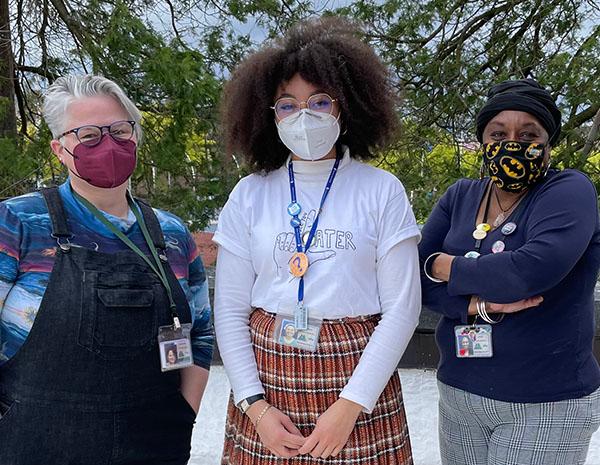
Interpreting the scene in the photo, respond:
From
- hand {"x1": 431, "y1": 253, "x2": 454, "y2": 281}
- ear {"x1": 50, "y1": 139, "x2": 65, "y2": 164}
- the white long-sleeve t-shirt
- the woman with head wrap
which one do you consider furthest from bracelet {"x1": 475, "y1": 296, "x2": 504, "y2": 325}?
ear {"x1": 50, "y1": 139, "x2": 65, "y2": 164}

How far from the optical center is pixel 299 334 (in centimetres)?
169

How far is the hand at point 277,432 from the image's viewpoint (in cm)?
166

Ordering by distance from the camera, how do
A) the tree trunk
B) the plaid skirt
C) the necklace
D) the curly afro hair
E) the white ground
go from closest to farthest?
1. the plaid skirt
2. the curly afro hair
3. the necklace
4. the white ground
5. the tree trunk

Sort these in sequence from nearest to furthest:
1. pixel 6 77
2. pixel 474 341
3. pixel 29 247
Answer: pixel 29 247 < pixel 474 341 < pixel 6 77

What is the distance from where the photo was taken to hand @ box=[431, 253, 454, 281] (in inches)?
73.0

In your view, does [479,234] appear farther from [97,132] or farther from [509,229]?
[97,132]

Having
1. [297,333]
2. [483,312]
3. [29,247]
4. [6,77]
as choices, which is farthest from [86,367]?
[6,77]

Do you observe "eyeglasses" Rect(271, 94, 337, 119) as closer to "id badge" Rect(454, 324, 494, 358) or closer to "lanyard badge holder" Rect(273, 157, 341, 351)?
"lanyard badge holder" Rect(273, 157, 341, 351)

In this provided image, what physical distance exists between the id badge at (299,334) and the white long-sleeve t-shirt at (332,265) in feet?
0.09

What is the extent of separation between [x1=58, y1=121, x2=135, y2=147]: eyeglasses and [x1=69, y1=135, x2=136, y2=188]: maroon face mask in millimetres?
16

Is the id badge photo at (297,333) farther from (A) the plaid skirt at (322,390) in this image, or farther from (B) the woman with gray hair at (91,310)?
(B) the woman with gray hair at (91,310)

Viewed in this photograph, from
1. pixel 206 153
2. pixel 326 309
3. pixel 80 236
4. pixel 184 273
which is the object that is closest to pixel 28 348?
pixel 80 236

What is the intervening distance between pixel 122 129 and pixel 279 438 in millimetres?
1012

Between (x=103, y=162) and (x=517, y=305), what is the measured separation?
126 centimetres
